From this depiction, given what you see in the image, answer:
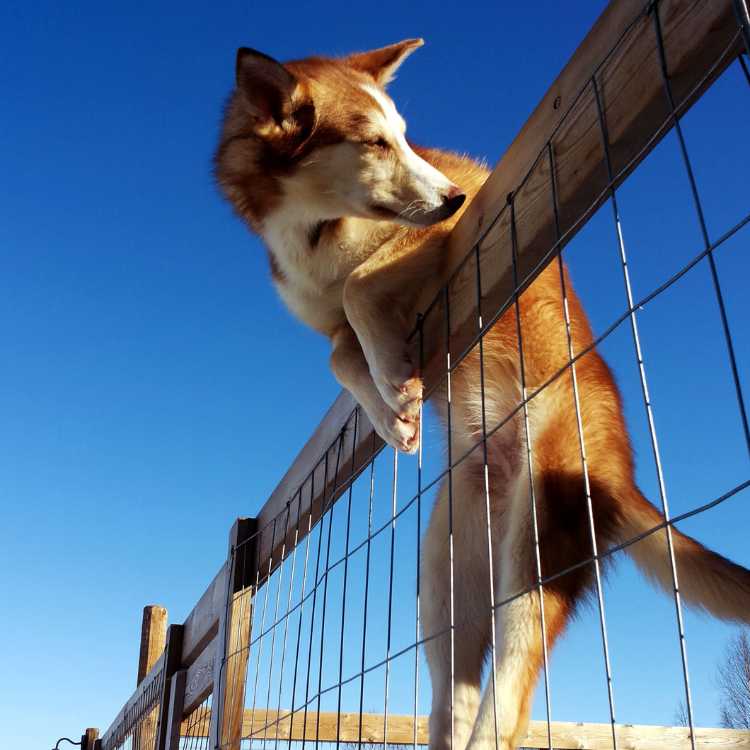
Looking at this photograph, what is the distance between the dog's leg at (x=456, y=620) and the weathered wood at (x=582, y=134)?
1.72ft

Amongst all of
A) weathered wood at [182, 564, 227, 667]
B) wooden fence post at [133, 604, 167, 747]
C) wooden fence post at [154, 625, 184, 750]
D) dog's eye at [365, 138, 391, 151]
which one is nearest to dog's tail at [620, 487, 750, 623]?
dog's eye at [365, 138, 391, 151]

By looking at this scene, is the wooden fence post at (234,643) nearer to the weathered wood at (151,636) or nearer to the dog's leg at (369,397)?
the dog's leg at (369,397)

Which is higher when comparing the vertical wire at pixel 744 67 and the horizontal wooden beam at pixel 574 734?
the vertical wire at pixel 744 67

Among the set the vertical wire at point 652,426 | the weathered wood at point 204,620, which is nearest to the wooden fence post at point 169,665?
the weathered wood at point 204,620

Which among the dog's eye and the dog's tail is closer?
the dog's tail

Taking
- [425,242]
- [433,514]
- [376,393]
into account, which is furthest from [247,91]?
[433,514]

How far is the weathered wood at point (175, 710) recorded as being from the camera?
3855 millimetres

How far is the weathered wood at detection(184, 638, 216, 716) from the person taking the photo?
3.43 metres

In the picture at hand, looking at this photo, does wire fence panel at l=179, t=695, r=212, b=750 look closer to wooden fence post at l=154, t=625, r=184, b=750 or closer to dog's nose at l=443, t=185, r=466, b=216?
wooden fence post at l=154, t=625, r=184, b=750

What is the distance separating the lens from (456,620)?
7.04ft

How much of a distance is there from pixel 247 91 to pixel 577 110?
1582 millimetres

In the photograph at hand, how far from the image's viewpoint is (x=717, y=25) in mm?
931

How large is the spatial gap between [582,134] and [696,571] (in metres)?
0.92

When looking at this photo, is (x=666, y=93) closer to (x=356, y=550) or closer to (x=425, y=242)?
(x=425, y=242)
